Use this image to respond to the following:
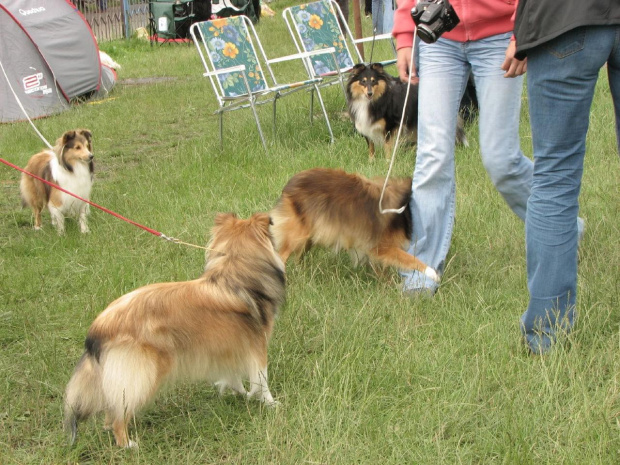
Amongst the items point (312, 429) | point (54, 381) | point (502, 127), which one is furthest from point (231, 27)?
point (312, 429)

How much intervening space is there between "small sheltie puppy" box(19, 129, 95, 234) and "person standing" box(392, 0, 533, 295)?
2.99 m

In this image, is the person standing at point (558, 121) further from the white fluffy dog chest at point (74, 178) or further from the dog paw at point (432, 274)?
the white fluffy dog chest at point (74, 178)

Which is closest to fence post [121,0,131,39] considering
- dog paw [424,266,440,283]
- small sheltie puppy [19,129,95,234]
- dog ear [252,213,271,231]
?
small sheltie puppy [19,129,95,234]

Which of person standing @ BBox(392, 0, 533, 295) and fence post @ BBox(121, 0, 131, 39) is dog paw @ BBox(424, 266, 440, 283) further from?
fence post @ BBox(121, 0, 131, 39)

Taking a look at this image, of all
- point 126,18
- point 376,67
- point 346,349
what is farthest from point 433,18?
point 126,18

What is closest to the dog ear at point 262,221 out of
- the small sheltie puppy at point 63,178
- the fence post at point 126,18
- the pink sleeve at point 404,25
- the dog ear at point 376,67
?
the pink sleeve at point 404,25

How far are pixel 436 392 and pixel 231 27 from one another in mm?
5709

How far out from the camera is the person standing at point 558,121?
7.79 ft

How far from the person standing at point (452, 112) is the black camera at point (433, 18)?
8 cm

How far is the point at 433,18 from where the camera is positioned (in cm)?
323

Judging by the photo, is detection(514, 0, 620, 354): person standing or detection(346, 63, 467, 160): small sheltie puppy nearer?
detection(514, 0, 620, 354): person standing

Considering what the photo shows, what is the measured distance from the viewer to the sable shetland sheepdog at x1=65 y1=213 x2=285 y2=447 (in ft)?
7.91

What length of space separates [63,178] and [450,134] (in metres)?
3.41

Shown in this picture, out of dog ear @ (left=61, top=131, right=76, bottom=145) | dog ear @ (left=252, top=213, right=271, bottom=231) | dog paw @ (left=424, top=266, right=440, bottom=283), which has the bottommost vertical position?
dog paw @ (left=424, top=266, right=440, bottom=283)
